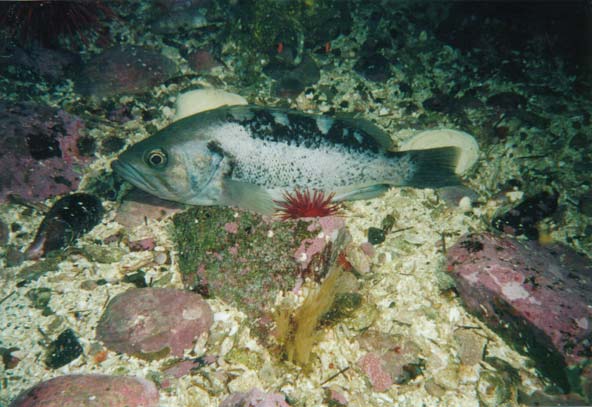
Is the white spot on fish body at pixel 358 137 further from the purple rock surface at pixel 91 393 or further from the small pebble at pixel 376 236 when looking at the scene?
the purple rock surface at pixel 91 393

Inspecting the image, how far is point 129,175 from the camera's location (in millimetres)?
3352

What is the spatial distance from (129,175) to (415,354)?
338cm

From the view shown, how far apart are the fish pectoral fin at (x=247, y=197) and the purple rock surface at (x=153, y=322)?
1.05 meters

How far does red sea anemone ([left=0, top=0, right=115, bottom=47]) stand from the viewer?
4.82 metres

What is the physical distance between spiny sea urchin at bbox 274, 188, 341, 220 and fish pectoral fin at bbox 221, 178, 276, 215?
0.16 metres

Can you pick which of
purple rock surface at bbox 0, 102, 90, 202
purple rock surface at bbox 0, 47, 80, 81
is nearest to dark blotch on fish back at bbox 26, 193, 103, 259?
purple rock surface at bbox 0, 102, 90, 202

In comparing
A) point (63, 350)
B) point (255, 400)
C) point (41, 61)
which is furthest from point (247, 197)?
point (41, 61)

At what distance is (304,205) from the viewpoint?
3.46 meters

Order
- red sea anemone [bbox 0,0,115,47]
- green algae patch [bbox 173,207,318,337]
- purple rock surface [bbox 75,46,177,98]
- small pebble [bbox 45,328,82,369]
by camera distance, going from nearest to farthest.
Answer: small pebble [bbox 45,328,82,369], green algae patch [bbox 173,207,318,337], red sea anemone [bbox 0,0,115,47], purple rock surface [bbox 75,46,177,98]

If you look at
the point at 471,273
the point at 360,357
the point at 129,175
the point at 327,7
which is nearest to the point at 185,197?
the point at 129,175

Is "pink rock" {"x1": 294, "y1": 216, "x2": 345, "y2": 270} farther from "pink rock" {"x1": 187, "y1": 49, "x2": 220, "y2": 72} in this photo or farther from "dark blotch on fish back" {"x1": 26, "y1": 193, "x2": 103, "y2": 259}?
"pink rock" {"x1": 187, "y1": 49, "x2": 220, "y2": 72}

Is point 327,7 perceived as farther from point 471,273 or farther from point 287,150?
point 471,273

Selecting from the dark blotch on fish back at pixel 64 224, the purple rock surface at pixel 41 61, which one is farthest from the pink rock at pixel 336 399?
the purple rock surface at pixel 41 61

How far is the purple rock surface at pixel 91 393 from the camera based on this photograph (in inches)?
87.0
